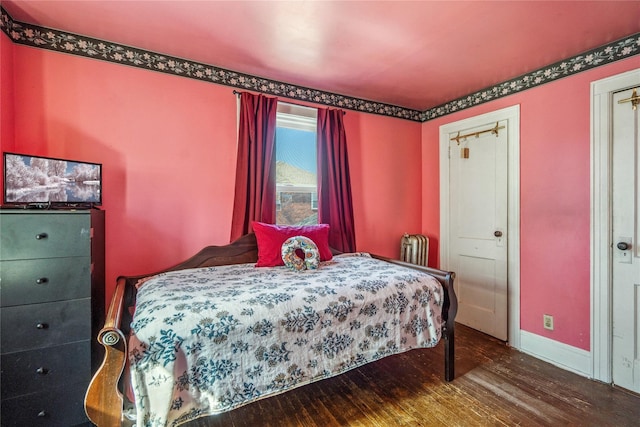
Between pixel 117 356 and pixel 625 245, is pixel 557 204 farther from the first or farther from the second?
pixel 117 356

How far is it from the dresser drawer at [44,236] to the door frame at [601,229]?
3279 mm

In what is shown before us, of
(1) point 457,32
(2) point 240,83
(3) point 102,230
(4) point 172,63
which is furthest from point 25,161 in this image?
(1) point 457,32

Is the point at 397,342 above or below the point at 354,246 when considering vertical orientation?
below

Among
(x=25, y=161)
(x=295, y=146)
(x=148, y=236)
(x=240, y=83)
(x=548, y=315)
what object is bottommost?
(x=548, y=315)

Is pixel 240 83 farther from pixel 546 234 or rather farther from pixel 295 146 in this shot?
pixel 546 234

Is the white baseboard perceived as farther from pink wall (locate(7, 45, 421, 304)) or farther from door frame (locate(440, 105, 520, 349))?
pink wall (locate(7, 45, 421, 304))

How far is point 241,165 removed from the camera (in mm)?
2418

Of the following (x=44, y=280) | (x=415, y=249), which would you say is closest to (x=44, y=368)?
(x=44, y=280)

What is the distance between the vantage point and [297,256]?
220 cm

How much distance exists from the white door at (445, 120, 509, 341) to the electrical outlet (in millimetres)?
300

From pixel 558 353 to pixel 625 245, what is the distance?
0.96 m

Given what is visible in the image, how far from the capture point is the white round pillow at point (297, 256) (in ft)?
6.81

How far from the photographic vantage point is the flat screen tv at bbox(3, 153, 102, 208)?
1.47 m

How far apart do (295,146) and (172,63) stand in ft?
3.95
